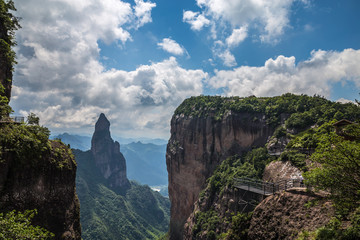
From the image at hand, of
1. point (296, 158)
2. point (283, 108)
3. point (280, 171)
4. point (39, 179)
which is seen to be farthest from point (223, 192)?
point (39, 179)

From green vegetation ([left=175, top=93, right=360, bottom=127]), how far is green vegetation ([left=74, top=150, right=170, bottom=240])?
79.5 meters

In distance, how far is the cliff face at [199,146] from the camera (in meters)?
50.7

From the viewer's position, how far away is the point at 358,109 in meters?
31.7

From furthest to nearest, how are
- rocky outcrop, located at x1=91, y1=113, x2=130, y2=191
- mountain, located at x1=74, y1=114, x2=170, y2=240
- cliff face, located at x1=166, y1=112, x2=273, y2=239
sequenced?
1. rocky outcrop, located at x1=91, y1=113, x2=130, y2=191
2. mountain, located at x1=74, y1=114, x2=170, y2=240
3. cliff face, located at x1=166, y1=112, x2=273, y2=239

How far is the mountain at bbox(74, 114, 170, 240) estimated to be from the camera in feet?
378

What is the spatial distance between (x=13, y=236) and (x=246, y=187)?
25668 millimetres

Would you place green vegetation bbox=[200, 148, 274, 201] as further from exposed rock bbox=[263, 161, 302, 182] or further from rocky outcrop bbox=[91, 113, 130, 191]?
rocky outcrop bbox=[91, 113, 130, 191]

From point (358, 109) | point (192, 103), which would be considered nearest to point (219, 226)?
point (358, 109)

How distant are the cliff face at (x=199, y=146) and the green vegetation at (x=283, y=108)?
1.83 metres

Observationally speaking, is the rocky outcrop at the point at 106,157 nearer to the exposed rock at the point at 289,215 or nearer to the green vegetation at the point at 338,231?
the exposed rock at the point at 289,215

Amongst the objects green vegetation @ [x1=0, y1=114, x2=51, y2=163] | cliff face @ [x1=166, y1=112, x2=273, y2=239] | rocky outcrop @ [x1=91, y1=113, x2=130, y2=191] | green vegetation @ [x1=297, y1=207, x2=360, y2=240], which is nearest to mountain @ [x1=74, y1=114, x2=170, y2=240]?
rocky outcrop @ [x1=91, y1=113, x2=130, y2=191]

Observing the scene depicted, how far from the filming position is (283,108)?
45.6 meters

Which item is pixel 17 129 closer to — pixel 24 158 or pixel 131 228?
pixel 24 158

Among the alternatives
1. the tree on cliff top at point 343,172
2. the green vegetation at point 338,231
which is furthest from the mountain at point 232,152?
the tree on cliff top at point 343,172
